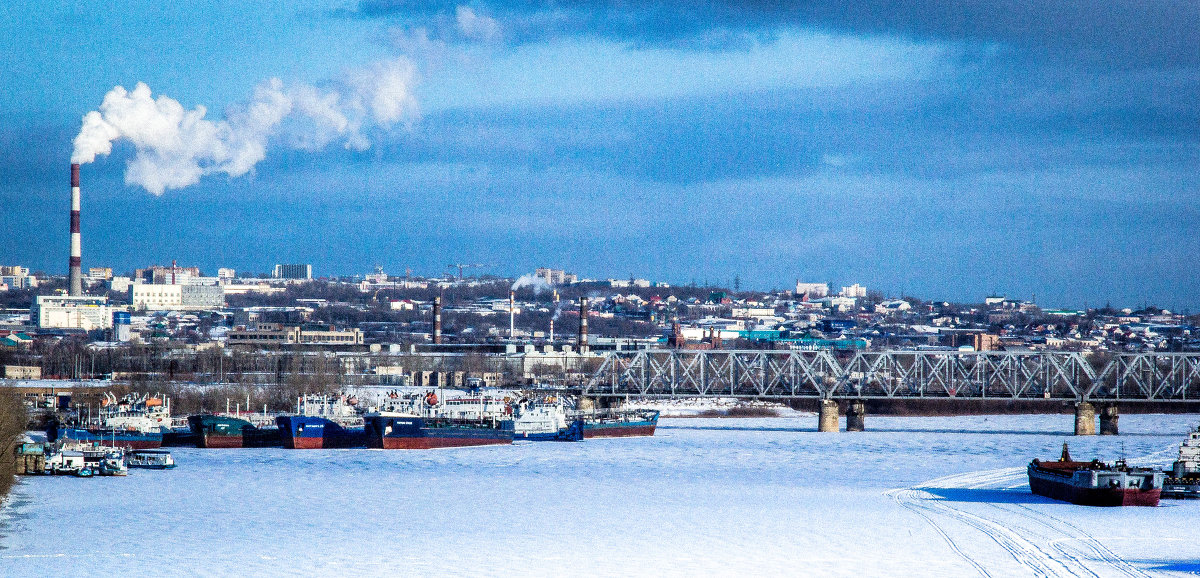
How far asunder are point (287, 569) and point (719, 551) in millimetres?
8294

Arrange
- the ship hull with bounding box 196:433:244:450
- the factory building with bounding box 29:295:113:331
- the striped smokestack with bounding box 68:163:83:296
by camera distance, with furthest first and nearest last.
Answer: the factory building with bounding box 29:295:113:331 → the striped smokestack with bounding box 68:163:83:296 → the ship hull with bounding box 196:433:244:450

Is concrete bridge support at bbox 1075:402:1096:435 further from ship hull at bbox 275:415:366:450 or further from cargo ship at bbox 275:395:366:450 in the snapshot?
ship hull at bbox 275:415:366:450

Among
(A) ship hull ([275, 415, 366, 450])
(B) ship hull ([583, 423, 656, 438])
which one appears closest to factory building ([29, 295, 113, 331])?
(B) ship hull ([583, 423, 656, 438])

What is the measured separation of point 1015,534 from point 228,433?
1676 inches

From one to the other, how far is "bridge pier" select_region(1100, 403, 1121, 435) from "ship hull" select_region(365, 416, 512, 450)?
32.8 meters

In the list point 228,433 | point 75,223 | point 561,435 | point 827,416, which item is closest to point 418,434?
point 228,433

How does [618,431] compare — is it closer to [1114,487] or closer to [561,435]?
[561,435]

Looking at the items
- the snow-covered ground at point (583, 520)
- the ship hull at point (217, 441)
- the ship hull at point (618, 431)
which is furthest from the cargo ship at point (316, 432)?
the ship hull at point (618, 431)

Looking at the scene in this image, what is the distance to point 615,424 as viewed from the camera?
84312 millimetres

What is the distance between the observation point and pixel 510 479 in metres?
50.3

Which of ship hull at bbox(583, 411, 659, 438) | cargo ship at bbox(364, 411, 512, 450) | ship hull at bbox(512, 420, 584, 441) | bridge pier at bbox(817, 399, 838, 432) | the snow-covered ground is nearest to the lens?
the snow-covered ground

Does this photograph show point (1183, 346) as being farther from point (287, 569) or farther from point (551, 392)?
point (287, 569)

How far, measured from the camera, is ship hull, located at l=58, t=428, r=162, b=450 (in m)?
65.7

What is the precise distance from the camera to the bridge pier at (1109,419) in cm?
8594
